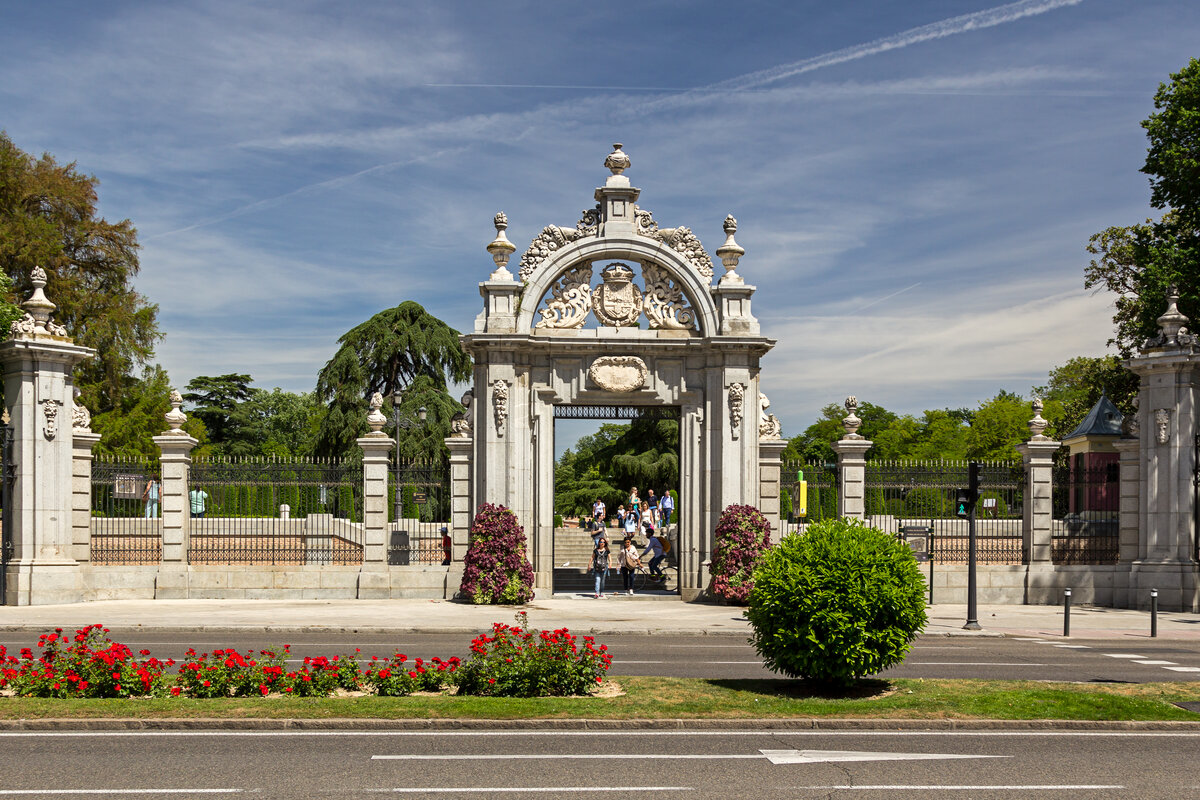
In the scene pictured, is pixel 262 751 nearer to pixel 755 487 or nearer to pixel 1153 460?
pixel 755 487

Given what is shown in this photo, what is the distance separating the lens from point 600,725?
11.1 metres

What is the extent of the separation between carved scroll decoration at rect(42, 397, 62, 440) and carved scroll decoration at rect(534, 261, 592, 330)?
1096cm

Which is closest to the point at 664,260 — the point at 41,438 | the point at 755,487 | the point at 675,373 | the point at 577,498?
the point at 675,373

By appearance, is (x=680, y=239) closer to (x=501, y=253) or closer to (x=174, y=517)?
(x=501, y=253)

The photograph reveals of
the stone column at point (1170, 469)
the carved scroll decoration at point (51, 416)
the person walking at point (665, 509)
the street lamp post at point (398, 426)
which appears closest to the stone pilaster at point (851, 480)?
the stone column at point (1170, 469)

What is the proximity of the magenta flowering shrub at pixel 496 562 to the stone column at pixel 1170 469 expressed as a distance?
1418cm

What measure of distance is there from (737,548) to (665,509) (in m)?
10.8

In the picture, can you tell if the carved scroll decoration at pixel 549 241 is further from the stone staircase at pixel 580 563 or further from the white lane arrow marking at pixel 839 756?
the white lane arrow marking at pixel 839 756

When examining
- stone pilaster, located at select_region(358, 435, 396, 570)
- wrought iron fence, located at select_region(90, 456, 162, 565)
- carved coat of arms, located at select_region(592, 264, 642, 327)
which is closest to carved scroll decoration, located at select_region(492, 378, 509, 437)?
stone pilaster, located at select_region(358, 435, 396, 570)

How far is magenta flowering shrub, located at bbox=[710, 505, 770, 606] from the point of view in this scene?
25203mm

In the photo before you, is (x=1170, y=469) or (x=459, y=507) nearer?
(x=1170, y=469)

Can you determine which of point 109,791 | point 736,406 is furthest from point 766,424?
point 109,791

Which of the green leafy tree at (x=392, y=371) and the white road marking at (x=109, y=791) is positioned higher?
the green leafy tree at (x=392, y=371)

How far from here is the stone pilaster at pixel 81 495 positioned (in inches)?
997
